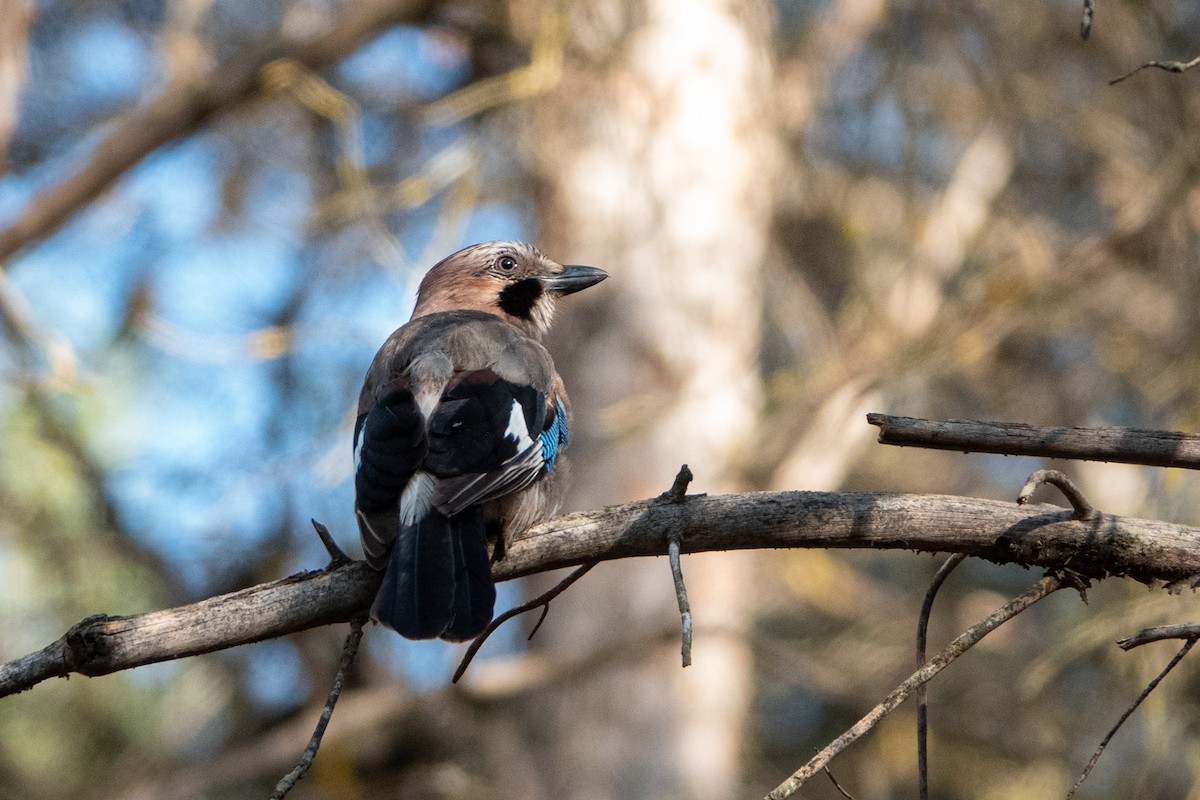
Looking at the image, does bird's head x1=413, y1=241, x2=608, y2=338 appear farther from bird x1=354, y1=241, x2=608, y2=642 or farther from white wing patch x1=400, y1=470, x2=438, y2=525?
white wing patch x1=400, y1=470, x2=438, y2=525

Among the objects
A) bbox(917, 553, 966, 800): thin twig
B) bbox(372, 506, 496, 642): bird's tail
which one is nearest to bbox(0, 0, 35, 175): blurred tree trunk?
bbox(372, 506, 496, 642): bird's tail

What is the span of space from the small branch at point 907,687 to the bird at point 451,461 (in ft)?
3.74

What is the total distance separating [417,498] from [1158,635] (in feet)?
6.53

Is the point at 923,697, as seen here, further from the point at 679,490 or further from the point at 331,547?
the point at 331,547

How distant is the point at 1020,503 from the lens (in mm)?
2615

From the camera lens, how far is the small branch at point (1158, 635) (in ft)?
7.13

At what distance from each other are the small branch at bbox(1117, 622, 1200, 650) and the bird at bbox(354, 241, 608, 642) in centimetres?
155

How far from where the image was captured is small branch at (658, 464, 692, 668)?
7.41 feet

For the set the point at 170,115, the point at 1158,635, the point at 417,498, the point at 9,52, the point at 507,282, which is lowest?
the point at 1158,635

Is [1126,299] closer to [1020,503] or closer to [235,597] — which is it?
[1020,503]

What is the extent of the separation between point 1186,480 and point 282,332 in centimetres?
425

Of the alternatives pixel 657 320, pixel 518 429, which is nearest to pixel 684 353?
pixel 657 320

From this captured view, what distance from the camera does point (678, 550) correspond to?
2.60m

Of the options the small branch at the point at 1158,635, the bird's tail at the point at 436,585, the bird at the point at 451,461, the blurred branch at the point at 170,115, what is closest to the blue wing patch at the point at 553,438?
the bird at the point at 451,461
